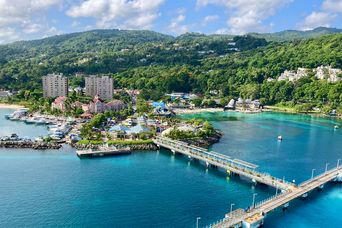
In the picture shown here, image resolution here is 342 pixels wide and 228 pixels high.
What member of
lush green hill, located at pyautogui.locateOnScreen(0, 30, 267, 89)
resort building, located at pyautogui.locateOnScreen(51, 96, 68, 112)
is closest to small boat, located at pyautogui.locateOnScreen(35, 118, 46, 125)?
resort building, located at pyautogui.locateOnScreen(51, 96, 68, 112)

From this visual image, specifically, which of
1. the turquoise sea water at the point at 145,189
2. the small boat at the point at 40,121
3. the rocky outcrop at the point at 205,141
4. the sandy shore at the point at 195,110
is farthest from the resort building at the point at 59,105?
the rocky outcrop at the point at 205,141

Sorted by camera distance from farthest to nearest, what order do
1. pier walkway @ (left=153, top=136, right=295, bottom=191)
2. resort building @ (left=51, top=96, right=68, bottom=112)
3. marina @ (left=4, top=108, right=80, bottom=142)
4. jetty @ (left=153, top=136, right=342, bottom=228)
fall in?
resort building @ (left=51, top=96, right=68, bottom=112) < marina @ (left=4, top=108, right=80, bottom=142) < pier walkway @ (left=153, top=136, right=295, bottom=191) < jetty @ (left=153, top=136, right=342, bottom=228)

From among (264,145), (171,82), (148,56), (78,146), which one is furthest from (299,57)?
(78,146)

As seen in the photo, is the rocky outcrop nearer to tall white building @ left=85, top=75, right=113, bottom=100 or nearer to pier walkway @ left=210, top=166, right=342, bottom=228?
pier walkway @ left=210, top=166, right=342, bottom=228

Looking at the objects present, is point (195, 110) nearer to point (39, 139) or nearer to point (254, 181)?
point (39, 139)

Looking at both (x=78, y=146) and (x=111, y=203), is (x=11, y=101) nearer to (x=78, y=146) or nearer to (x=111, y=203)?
(x=78, y=146)
